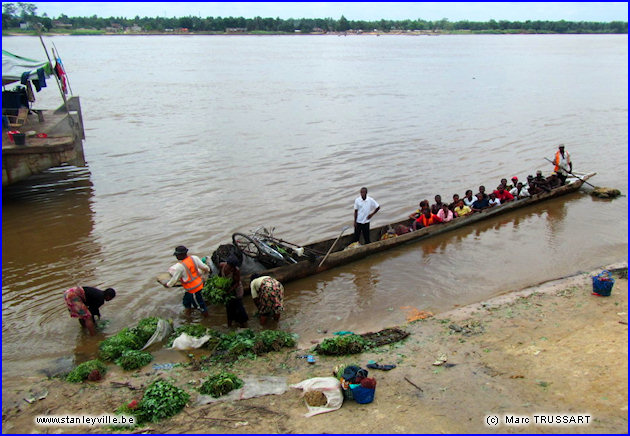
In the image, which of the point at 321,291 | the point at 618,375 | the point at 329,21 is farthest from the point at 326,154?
the point at 329,21

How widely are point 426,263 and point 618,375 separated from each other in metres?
4.97

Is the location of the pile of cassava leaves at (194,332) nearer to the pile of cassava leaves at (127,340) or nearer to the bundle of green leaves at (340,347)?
the pile of cassava leaves at (127,340)

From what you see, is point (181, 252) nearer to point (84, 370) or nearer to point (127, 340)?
point (127, 340)

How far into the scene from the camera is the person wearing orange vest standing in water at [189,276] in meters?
7.75

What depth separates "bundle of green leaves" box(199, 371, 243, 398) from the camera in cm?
586

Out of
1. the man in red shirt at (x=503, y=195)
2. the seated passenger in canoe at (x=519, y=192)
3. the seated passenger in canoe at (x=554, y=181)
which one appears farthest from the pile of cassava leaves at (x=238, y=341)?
the seated passenger in canoe at (x=554, y=181)

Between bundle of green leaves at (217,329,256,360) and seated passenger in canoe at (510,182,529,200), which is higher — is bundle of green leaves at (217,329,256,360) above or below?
below

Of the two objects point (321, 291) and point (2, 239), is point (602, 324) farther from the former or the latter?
point (2, 239)

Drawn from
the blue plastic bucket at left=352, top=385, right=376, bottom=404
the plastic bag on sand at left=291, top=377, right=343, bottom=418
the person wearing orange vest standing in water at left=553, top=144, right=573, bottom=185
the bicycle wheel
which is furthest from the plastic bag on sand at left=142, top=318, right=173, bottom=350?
the person wearing orange vest standing in water at left=553, top=144, right=573, bottom=185

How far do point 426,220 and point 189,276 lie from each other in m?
5.84

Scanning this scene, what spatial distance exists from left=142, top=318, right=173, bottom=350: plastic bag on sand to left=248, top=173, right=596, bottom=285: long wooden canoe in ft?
4.80

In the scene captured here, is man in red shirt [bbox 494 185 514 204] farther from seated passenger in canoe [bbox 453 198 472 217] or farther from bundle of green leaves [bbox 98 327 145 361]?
bundle of green leaves [bbox 98 327 145 361]

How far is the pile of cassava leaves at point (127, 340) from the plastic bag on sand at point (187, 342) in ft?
1.57

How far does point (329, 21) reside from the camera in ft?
503
